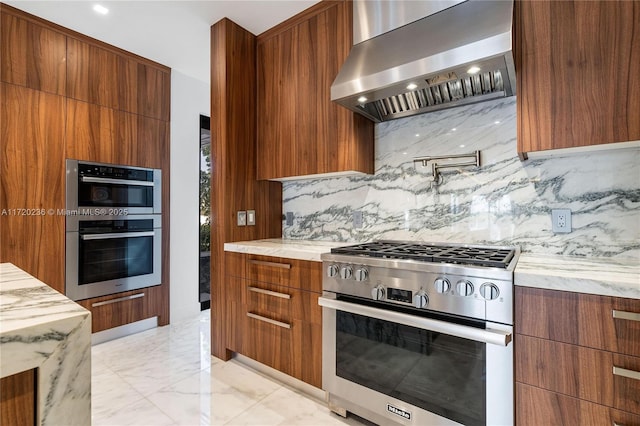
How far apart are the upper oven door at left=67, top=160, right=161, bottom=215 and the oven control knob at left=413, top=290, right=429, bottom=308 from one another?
8.62ft

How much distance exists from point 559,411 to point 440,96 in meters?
1.57

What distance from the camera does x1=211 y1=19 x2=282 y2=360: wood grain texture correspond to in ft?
7.91

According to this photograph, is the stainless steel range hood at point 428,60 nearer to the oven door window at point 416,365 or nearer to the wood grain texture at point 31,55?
the oven door window at point 416,365

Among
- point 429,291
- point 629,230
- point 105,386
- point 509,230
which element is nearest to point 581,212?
point 629,230

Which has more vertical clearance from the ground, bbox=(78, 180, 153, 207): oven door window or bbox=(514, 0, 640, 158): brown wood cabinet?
bbox=(514, 0, 640, 158): brown wood cabinet

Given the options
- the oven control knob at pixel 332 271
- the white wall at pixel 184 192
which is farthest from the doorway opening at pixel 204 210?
the oven control knob at pixel 332 271

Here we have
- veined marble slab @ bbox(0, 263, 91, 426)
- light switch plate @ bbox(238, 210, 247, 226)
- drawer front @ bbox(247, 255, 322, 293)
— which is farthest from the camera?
light switch plate @ bbox(238, 210, 247, 226)

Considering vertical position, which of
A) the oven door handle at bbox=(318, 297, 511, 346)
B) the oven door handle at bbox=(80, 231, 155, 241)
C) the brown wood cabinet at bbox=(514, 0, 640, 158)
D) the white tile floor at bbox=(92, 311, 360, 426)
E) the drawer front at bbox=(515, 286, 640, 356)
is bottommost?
the white tile floor at bbox=(92, 311, 360, 426)

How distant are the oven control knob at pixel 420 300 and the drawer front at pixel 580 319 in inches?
13.4

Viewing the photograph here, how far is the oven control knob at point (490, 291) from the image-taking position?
1.24 meters

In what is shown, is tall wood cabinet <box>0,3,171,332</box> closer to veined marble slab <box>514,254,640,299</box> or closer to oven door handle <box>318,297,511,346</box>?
oven door handle <box>318,297,511,346</box>

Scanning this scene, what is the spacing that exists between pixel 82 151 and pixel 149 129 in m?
0.60

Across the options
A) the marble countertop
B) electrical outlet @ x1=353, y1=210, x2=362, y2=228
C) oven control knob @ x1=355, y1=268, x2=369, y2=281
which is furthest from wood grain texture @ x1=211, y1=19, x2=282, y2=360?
the marble countertop

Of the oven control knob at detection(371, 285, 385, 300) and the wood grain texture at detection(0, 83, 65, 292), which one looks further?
the wood grain texture at detection(0, 83, 65, 292)
